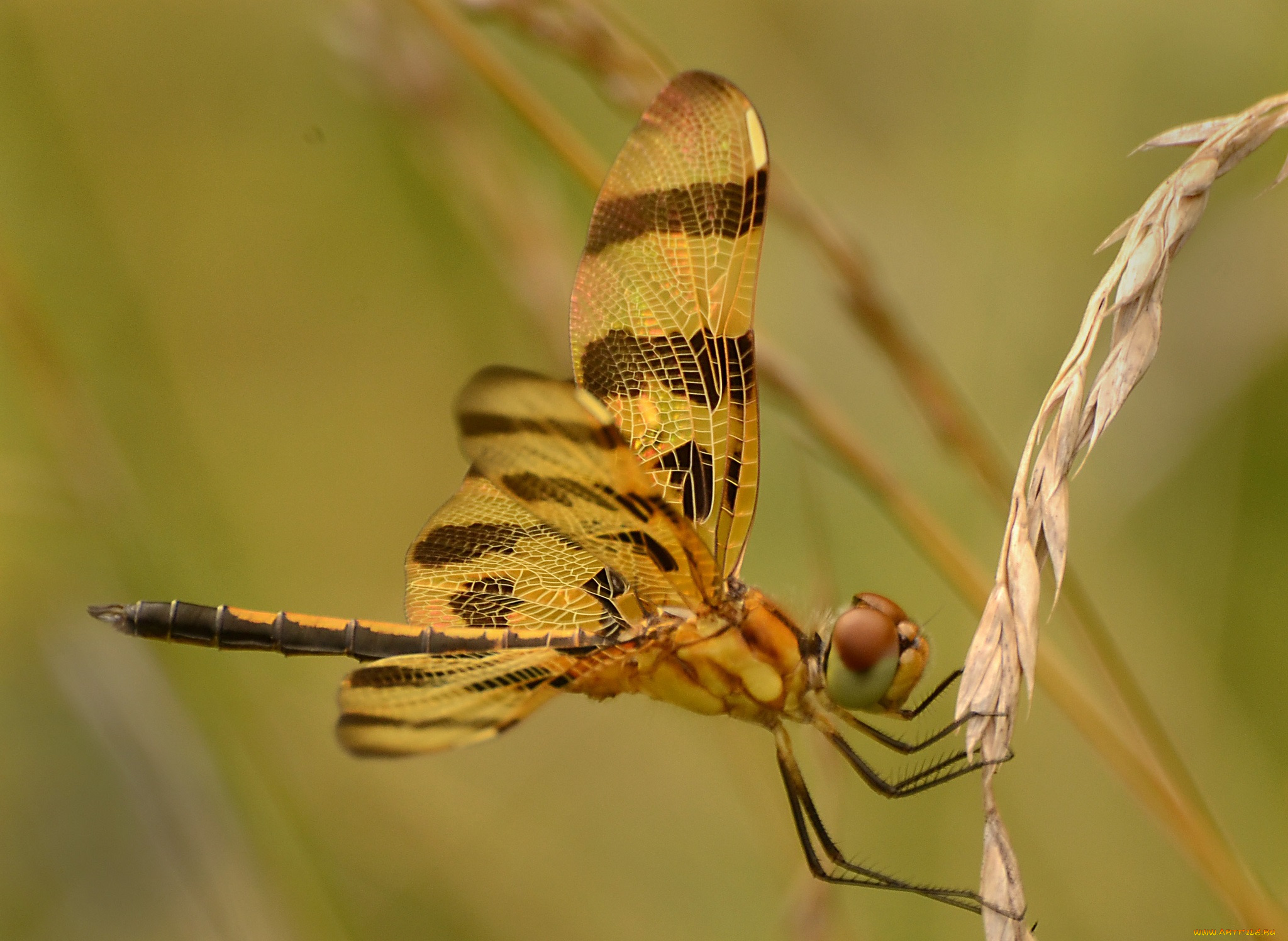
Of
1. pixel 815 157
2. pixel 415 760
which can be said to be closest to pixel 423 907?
pixel 415 760

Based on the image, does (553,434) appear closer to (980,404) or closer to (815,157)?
(980,404)

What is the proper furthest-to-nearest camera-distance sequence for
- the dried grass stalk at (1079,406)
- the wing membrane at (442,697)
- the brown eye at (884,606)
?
the brown eye at (884,606)
the wing membrane at (442,697)
the dried grass stalk at (1079,406)

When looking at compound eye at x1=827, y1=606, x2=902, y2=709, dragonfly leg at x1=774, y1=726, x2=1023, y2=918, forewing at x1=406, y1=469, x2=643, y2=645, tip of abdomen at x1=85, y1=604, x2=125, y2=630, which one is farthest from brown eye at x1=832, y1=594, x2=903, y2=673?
tip of abdomen at x1=85, y1=604, x2=125, y2=630

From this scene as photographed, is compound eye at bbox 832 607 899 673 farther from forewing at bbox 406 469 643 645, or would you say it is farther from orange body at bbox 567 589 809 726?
forewing at bbox 406 469 643 645

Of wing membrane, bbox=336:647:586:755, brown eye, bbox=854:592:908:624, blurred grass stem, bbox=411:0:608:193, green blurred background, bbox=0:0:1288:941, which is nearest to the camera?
wing membrane, bbox=336:647:586:755

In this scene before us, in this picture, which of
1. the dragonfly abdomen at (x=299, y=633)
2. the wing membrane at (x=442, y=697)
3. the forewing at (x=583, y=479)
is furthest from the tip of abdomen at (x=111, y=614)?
the forewing at (x=583, y=479)

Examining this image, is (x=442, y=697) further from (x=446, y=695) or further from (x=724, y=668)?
(x=724, y=668)

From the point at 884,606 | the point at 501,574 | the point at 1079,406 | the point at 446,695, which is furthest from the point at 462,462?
the point at 1079,406

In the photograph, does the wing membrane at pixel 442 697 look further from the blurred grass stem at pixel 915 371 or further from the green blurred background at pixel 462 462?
the blurred grass stem at pixel 915 371
